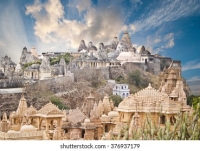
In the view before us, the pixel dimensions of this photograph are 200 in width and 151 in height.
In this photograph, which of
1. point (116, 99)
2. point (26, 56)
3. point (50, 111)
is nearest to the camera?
point (50, 111)

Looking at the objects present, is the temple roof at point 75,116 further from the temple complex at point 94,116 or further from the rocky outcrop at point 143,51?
the rocky outcrop at point 143,51

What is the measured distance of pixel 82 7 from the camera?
7586 millimetres

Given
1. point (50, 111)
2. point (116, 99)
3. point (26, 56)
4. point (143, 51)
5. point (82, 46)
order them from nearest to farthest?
point (50, 111) → point (26, 56) → point (143, 51) → point (82, 46) → point (116, 99)

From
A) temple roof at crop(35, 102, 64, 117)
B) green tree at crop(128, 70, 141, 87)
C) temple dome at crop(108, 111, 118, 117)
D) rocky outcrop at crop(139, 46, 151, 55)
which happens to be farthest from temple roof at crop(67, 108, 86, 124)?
rocky outcrop at crop(139, 46, 151, 55)

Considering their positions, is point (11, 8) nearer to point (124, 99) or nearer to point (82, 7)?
point (82, 7)

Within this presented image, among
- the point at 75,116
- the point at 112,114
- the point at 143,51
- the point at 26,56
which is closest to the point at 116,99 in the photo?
the point at 112,114

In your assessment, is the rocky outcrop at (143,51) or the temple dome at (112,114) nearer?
the rocky outcrop at (143,51)

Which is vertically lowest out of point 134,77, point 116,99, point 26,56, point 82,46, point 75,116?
point 75,116

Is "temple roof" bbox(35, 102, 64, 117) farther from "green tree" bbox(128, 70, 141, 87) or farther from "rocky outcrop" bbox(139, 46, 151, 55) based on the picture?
"rocky outcrop" bbox(139, 46, 151, 55)

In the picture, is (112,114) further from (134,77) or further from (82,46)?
(82,46)

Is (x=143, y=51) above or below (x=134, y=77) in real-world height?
above

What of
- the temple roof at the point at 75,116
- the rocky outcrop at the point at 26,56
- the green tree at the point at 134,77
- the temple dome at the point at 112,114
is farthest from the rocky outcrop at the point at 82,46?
the temple dome at the point at 112,114

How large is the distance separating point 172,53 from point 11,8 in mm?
2615
